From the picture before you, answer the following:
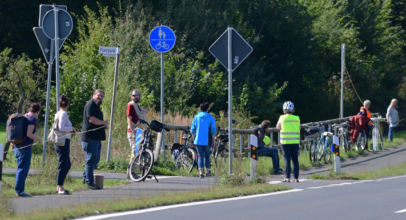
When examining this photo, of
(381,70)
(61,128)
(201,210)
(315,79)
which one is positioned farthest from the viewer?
(381,70)

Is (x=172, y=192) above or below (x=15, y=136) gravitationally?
below

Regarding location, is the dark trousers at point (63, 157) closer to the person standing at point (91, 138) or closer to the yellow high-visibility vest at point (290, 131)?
the person standing at point (91, 138)

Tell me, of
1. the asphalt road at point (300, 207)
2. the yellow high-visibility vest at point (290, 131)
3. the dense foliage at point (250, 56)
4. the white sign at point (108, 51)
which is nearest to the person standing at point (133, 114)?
the white sign at point (108, 51)

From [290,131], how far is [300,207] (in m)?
4.33

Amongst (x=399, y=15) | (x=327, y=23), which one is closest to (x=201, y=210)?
(x=327, y=23)

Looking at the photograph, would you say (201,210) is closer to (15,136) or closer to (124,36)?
(15,136)

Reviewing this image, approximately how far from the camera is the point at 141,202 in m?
9.05

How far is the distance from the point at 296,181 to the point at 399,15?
4042 cm

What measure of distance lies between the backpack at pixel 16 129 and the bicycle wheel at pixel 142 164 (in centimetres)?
286

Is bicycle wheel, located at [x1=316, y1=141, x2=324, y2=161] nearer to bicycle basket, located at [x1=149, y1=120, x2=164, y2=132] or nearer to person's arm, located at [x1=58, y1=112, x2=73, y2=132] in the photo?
bicycle basket, located at [x1=149, y1=120, x2=164, y2=132]

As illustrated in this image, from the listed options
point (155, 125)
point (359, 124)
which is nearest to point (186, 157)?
point (155, 125)

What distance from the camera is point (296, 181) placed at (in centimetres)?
1330

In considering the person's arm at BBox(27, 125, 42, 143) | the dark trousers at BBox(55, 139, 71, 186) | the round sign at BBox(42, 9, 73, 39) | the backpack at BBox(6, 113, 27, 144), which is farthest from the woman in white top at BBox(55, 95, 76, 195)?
the round sign at BBox(42, 9, 73, 39)

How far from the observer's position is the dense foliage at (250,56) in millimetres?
24719
